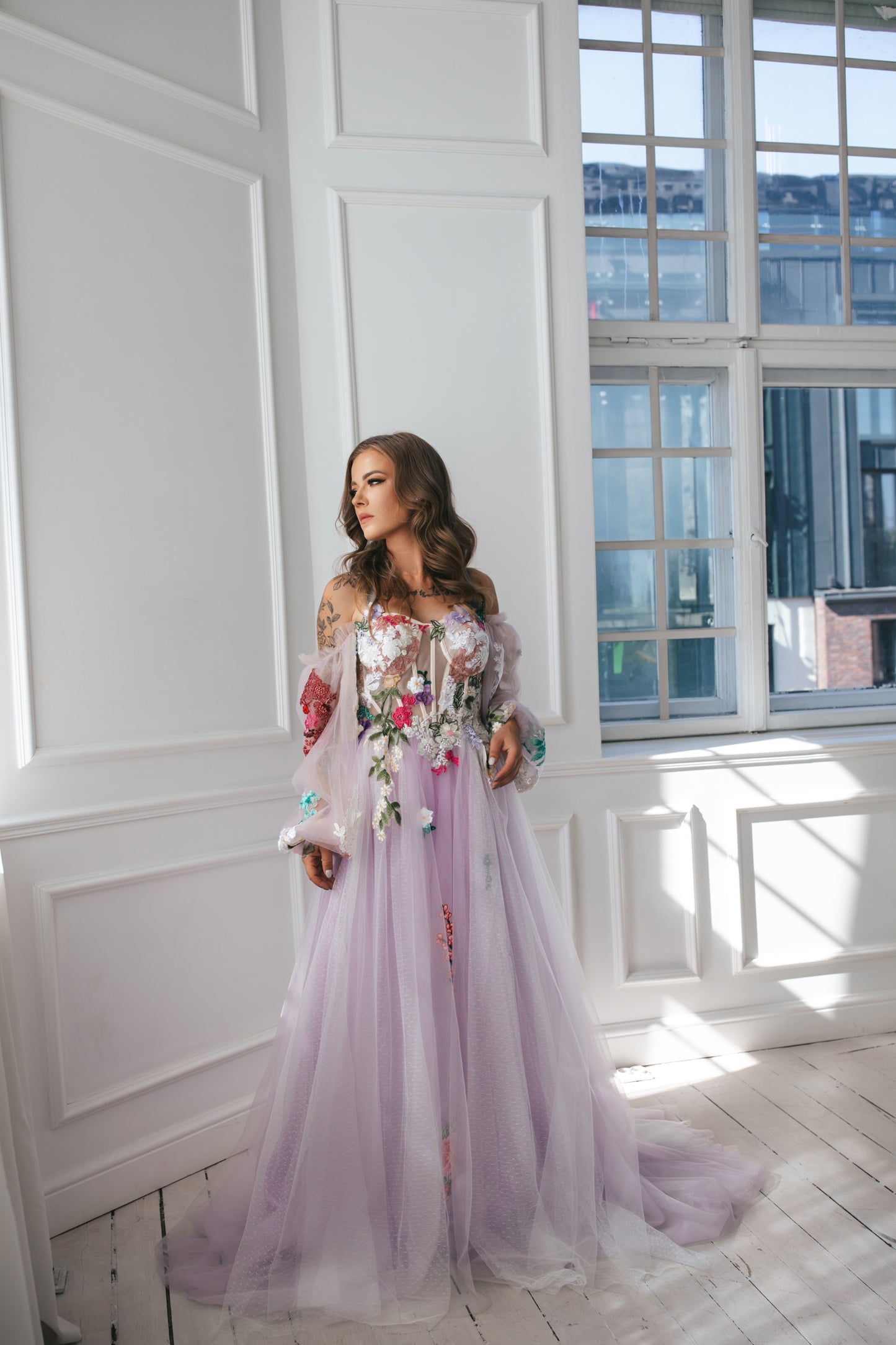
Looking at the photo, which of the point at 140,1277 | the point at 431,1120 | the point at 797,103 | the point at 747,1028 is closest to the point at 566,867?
the point at 747,1028

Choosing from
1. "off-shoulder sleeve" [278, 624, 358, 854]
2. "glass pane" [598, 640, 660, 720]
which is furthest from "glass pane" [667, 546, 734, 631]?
"off-shoulder sleeve" [278, 624, 358, 854]

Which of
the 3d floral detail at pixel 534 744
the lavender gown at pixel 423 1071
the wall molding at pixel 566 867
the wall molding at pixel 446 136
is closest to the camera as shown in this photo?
the lavender gown at pixel 423 1071

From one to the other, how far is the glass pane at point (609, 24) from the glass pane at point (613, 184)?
0.33m

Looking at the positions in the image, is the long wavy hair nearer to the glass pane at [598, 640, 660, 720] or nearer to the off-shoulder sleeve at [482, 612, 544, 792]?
the off-shoulder sleeve at [482, 612, 544, 792]

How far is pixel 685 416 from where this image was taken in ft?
10.7

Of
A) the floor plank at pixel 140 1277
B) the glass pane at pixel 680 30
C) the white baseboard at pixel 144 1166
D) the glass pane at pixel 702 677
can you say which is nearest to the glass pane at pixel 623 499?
the glass pane at pixel 702 677

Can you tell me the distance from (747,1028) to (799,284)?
240cm

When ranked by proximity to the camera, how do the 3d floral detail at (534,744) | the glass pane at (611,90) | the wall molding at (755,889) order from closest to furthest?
1. the 3d floral detail at (534,744)
2. the wall molding at (755,889)
3. the glass pane at (611,90)

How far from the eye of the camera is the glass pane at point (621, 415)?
3.19 meters

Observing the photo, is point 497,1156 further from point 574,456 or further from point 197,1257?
point 574,456

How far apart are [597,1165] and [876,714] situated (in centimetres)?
192

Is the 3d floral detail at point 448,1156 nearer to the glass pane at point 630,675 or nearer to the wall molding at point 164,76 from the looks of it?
the glass pane at point 630,675

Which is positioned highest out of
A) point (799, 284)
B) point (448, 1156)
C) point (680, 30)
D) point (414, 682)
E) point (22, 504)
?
point (680, 30)

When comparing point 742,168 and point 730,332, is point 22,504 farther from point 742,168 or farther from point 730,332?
point 742,168
